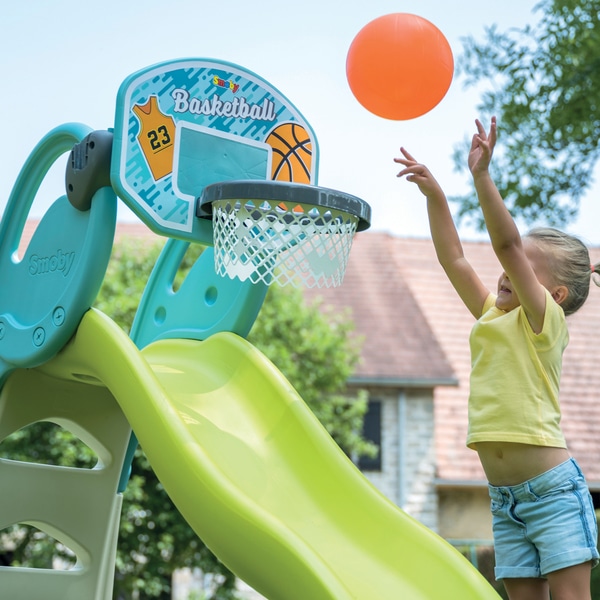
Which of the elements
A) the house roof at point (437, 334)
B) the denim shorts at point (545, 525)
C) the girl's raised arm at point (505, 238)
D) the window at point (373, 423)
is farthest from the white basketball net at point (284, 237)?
the window at point (373, 423)

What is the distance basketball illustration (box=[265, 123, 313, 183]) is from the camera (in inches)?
146

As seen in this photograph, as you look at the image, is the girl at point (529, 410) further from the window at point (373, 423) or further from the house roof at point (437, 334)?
the window at point (373, 423)

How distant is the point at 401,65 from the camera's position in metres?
3.45

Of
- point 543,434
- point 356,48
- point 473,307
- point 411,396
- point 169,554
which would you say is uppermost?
point 356,48

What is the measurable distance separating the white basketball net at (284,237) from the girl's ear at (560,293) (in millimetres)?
720

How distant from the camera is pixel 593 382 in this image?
13.6 meters

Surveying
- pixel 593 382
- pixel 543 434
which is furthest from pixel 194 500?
pixel 593 382

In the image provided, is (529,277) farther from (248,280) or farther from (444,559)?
(248,280)

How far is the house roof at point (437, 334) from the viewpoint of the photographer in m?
12.5

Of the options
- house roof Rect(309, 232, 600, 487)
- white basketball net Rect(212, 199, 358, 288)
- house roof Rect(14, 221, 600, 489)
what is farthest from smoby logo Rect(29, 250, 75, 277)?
house roof Rect(309, 232, 600, 487)

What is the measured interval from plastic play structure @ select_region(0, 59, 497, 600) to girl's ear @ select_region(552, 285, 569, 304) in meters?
0.73

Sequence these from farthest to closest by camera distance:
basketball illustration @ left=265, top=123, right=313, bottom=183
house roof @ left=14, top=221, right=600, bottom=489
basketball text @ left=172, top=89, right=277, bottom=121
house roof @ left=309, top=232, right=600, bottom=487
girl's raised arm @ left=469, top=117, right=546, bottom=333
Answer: house roof @ left=309, top=232, right=600, bottom=487
house roof @ left=14, top=221, right=600, bottom=489
basketball illustration @ left=265, top=123, right=313, bottom=183
basketball text @ left=172, top=89, right=277, bottom=121
girl's raised arm @ left=469, top=117, right=546, bottom=333

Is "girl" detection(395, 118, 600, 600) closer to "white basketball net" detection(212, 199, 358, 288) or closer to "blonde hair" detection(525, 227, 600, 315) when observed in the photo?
"blonde hair" detection(525, 227, 600, 315)

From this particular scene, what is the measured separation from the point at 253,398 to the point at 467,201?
500cm
